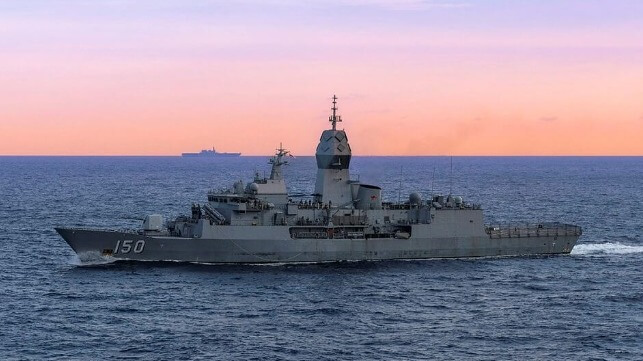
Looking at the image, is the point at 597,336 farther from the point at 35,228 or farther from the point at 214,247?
the point at 35,228

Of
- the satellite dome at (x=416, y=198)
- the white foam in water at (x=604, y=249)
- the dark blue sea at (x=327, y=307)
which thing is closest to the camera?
the dark blue sea at (x=327, y=307)

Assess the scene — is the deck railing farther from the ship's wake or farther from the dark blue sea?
the ship's wake

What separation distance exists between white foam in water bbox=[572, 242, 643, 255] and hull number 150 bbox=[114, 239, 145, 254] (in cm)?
3208

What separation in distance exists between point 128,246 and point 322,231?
12995 millimetres

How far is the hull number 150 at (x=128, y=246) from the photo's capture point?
175ft

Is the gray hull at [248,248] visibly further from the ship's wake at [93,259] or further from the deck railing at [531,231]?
the deck railing at [531,231]

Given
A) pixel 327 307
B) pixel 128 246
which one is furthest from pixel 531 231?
pixel 128 246

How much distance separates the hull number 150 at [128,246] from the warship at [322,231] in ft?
0.21

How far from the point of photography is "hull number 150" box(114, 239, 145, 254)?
5344 centimetres

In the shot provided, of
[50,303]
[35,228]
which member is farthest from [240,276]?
[35,228]

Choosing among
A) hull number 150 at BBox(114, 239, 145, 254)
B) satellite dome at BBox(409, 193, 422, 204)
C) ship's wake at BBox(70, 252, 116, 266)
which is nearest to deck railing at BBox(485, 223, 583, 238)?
satellite dome at BBox(409, 193, 422, 204)

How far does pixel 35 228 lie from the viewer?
2908 inches

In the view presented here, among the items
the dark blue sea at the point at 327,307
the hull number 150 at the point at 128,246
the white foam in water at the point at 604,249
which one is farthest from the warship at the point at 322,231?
the white foam in water at the point at 604,249

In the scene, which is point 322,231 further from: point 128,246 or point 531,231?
point 531,231
